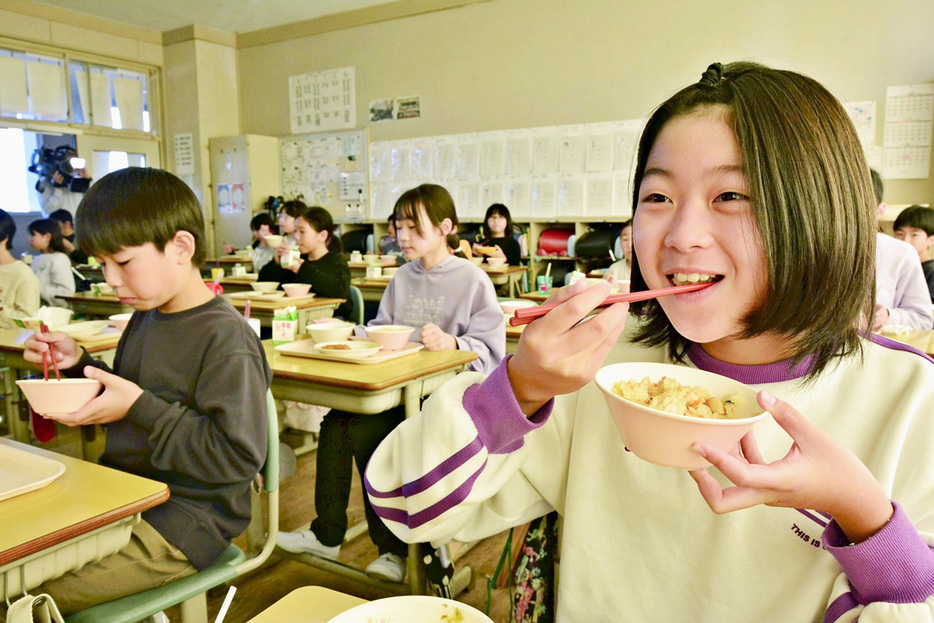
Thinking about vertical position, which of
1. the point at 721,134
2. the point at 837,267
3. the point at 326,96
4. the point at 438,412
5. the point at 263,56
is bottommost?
the point at 438,412

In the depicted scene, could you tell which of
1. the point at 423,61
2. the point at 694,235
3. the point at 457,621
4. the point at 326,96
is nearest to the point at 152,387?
the point at 457,621

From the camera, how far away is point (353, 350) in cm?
222

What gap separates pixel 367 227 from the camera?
26.5ft

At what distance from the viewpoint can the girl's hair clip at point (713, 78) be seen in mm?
759

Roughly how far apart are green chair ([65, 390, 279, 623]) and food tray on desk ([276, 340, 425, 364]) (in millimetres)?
634

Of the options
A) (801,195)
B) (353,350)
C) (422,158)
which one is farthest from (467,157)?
(801,195)

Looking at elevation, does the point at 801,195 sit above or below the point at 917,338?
above

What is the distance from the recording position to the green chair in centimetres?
126

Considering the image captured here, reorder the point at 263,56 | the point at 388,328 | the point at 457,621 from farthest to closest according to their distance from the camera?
the point at 263,56 < the point at 388,328 < the point at 457,621

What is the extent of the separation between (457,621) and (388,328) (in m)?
1.80

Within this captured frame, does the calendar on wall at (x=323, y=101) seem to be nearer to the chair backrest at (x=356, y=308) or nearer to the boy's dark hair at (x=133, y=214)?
the chair backrest at (x=356, y=308)

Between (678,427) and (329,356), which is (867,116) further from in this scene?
(678,427)

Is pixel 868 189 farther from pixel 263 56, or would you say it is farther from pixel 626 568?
pixel 263 56

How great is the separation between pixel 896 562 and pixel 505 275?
4.80m
